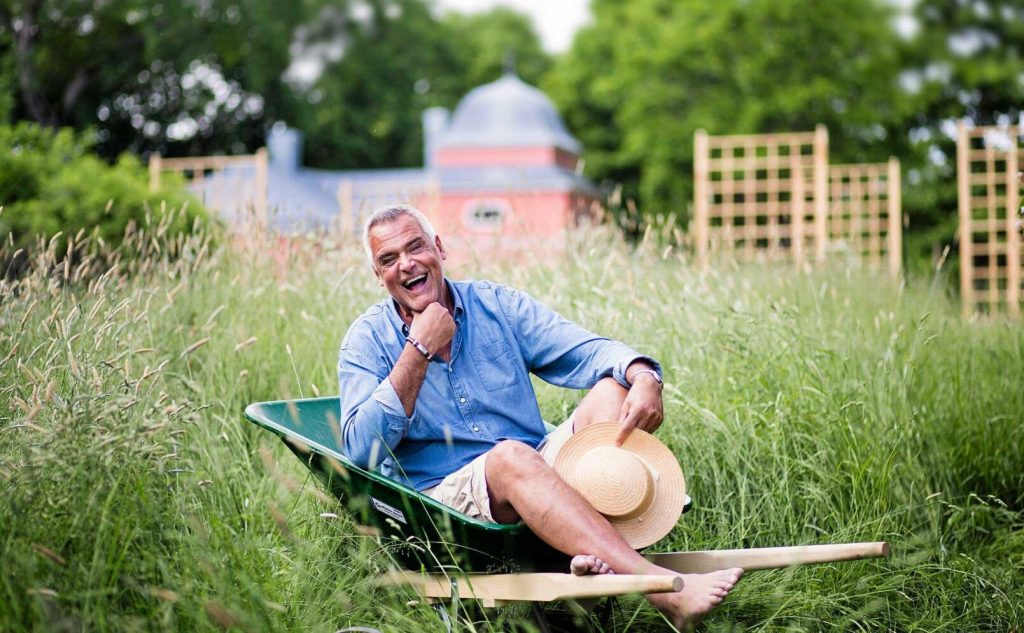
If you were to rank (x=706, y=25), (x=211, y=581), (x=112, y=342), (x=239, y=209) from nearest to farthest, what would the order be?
(x=211, y=581) < (x=112, y=342) < (x=239, y=209) < (x=706, y=25)

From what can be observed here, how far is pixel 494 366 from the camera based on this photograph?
313cm

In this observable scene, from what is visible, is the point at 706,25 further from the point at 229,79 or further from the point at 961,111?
the point at 229,79

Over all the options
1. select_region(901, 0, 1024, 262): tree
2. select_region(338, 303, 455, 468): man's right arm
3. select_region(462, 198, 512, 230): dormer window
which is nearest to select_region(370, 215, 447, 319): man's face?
select_region(338, 303, 455, 468): man's right arm

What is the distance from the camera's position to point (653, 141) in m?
26.7

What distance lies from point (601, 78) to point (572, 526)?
27.2 m

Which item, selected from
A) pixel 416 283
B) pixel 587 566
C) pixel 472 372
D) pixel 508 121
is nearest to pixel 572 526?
pixel 587 566

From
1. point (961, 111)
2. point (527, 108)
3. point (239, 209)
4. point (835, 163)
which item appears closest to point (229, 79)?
point (527, 108)

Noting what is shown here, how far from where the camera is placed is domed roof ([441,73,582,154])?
2944cm

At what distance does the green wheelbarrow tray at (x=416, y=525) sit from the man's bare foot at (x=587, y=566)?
193 mm

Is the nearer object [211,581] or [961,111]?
[211,581]

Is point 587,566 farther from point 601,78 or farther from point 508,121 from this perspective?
point 508,121

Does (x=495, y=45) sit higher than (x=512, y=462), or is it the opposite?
(x=495, y=45)

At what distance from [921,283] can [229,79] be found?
24938 millimetres

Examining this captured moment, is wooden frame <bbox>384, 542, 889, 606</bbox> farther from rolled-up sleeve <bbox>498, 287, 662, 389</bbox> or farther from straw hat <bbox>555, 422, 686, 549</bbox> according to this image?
rolled-up sleeve <bbox>498, 287, 662, 389</bbox>
